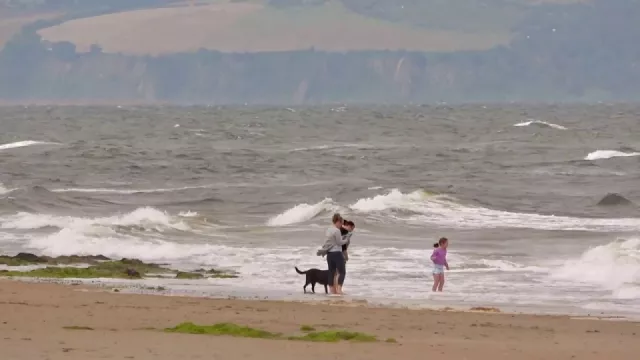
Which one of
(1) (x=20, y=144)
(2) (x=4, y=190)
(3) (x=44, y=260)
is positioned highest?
(1) (x=20, y=144)

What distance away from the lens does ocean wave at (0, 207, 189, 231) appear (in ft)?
88.5

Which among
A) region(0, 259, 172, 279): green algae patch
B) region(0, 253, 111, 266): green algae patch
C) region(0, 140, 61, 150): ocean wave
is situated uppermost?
region(0, 140, 61, 150): ocean wave

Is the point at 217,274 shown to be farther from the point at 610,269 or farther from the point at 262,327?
the point at 262,327

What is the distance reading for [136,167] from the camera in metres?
49.9

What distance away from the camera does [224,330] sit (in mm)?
12867

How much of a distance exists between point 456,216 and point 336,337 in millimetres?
18957

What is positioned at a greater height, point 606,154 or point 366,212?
point 606,154

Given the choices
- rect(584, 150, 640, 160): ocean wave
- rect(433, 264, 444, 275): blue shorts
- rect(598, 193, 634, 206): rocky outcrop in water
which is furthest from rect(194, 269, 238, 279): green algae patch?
rect(584, 150, 640, 160): ocean wave

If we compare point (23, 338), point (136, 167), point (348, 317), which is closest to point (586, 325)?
point (348, 317)

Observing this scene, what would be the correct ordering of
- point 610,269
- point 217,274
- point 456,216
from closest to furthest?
point 217,274 → point 610,269 → point 456,216

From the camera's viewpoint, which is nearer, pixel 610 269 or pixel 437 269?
pixel 437 269

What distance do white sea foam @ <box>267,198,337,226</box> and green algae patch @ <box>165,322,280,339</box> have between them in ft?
54.1

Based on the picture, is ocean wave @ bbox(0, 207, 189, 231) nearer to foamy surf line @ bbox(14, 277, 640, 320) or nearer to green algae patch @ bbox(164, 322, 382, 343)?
foamy surf line @ bbox(14, 277, 640, 320)

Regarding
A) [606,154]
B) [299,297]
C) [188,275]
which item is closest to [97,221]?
[188,275]
